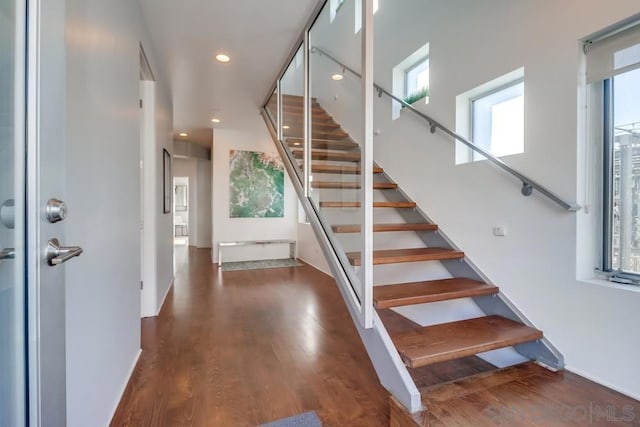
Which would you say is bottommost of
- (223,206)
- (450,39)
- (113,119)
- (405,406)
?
(405,406)

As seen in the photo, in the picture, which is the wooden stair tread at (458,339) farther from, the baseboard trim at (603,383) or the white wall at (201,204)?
the white wall at (201,204)

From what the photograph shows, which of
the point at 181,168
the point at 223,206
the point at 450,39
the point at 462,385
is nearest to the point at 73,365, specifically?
the point at 462,385

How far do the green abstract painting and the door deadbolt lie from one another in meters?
5.39

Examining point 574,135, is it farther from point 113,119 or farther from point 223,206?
point 223,206

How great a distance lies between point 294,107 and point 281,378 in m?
2.42

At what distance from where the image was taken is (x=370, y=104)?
1640 mm

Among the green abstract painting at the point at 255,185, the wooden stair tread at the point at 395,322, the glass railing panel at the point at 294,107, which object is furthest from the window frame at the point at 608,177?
the green abstract painting at the point at 255,185

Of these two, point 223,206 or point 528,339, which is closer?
point 528,339

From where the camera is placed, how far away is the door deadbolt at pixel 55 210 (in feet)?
2.52

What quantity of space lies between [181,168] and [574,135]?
9364 millimetres

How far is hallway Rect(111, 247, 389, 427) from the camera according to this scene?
1.59m

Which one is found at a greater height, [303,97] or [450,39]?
[450,39]

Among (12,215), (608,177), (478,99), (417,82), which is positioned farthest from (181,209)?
(608,177)

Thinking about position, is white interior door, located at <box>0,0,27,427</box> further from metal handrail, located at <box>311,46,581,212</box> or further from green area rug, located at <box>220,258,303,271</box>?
green area rug, located at <box>220,258,303,271</box>
